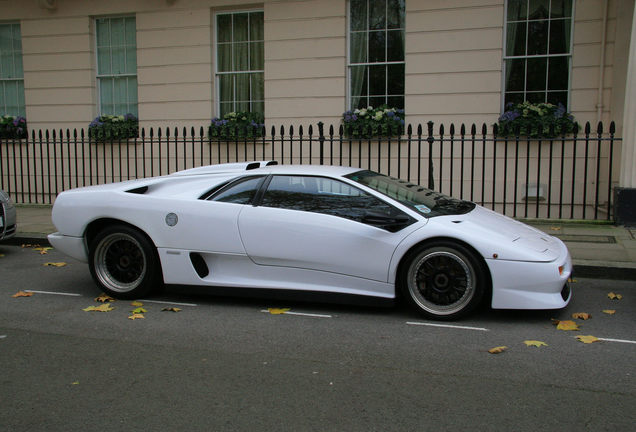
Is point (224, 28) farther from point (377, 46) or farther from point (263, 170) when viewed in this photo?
point (263, 170)

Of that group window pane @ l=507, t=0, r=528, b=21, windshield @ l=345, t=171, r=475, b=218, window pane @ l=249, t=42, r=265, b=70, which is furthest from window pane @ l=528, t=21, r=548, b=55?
windshield @ l=345, t=171, r=475, b=218

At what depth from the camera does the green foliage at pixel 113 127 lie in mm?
13508

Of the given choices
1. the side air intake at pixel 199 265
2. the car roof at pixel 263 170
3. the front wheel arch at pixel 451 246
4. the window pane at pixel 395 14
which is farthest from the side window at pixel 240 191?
the window pane at pixel 395 14

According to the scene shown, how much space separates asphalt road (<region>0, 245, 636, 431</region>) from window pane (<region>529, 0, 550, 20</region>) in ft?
22.8

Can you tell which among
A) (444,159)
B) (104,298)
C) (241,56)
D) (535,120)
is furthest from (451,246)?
(241,56)

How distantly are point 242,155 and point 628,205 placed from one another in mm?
7364

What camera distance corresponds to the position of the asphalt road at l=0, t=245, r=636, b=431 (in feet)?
11.4

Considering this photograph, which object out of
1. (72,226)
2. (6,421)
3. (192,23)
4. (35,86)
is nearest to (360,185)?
(72,226)

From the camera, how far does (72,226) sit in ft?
20.8

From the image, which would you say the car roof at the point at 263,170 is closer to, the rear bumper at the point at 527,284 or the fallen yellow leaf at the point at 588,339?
the rear bumper at the point at 527,284

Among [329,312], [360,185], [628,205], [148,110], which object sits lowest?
[329,312]

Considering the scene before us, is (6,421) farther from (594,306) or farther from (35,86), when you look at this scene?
(35,86)

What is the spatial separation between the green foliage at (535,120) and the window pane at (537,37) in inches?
42.5

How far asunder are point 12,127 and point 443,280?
12.4 m
